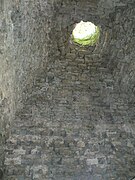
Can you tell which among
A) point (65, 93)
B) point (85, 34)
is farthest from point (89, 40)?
point (65, 93)

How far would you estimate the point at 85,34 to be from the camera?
596 centimetres

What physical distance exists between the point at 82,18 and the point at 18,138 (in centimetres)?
210

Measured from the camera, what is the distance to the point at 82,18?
539 centimetres

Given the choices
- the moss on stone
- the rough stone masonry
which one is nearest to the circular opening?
the moss on stone

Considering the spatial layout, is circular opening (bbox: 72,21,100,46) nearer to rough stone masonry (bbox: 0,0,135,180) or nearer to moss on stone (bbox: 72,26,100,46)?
moss on stone (bbox: 72,26,100,46)

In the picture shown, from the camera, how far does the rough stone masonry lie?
440 centimetres

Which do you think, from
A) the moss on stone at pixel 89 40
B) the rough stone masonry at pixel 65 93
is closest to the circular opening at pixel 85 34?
the moss on stone at pixel 89 40

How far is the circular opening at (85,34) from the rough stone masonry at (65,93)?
0.44ft

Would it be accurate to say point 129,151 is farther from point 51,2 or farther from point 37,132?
point 51,2

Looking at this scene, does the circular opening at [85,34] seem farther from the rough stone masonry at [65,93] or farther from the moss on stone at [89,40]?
the rough stone masonry at [65,93]

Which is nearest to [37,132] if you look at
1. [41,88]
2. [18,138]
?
[18,138]

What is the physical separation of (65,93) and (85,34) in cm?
115

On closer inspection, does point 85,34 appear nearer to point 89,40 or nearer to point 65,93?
point 89,40

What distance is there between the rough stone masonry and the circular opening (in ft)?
0.44
